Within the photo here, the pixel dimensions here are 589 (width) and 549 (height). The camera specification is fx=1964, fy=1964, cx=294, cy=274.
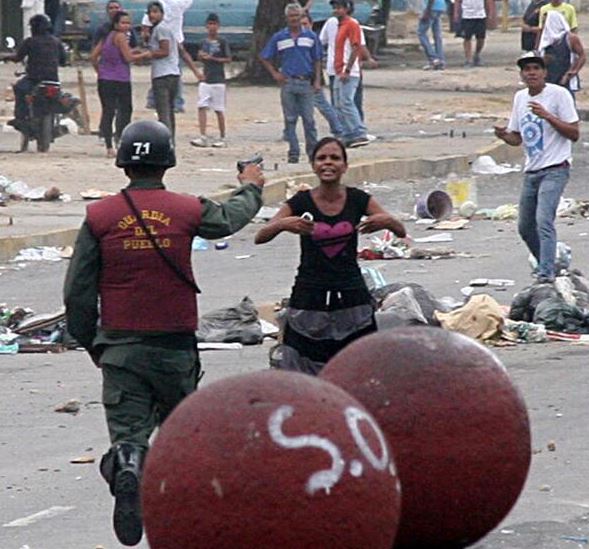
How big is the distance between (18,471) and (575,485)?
2569 mm

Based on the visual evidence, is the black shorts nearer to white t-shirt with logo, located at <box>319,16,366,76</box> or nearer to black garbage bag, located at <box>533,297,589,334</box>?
white t-shirt with logo, located at <box>319,16,366,76</box>

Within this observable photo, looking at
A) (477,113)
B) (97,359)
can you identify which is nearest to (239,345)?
(97,359)

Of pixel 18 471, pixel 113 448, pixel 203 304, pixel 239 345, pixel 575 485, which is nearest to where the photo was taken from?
pixel 113 448

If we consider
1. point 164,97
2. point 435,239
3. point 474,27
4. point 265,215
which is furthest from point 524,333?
point 474,27

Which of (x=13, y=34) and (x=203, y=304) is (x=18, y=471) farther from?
(x=13, y=34)

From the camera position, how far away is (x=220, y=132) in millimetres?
26844

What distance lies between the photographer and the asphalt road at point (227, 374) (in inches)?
311

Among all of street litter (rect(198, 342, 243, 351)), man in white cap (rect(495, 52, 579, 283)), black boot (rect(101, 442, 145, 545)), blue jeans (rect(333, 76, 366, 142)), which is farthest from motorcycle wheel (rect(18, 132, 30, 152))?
black boot (rect(101, 442, 145, 545))

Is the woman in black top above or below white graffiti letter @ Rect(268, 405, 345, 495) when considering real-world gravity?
below

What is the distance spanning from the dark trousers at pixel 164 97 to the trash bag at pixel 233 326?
11.3 meters

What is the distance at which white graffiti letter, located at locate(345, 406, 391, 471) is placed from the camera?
538cm

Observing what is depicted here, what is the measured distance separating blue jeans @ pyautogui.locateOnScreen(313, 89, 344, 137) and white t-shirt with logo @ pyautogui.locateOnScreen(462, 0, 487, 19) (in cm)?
1471

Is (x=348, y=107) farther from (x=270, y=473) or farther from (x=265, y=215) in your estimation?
(x=270, y=473)

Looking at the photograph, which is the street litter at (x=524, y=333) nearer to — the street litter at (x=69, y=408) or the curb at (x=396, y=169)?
the street litter at (x=69, y=408)
